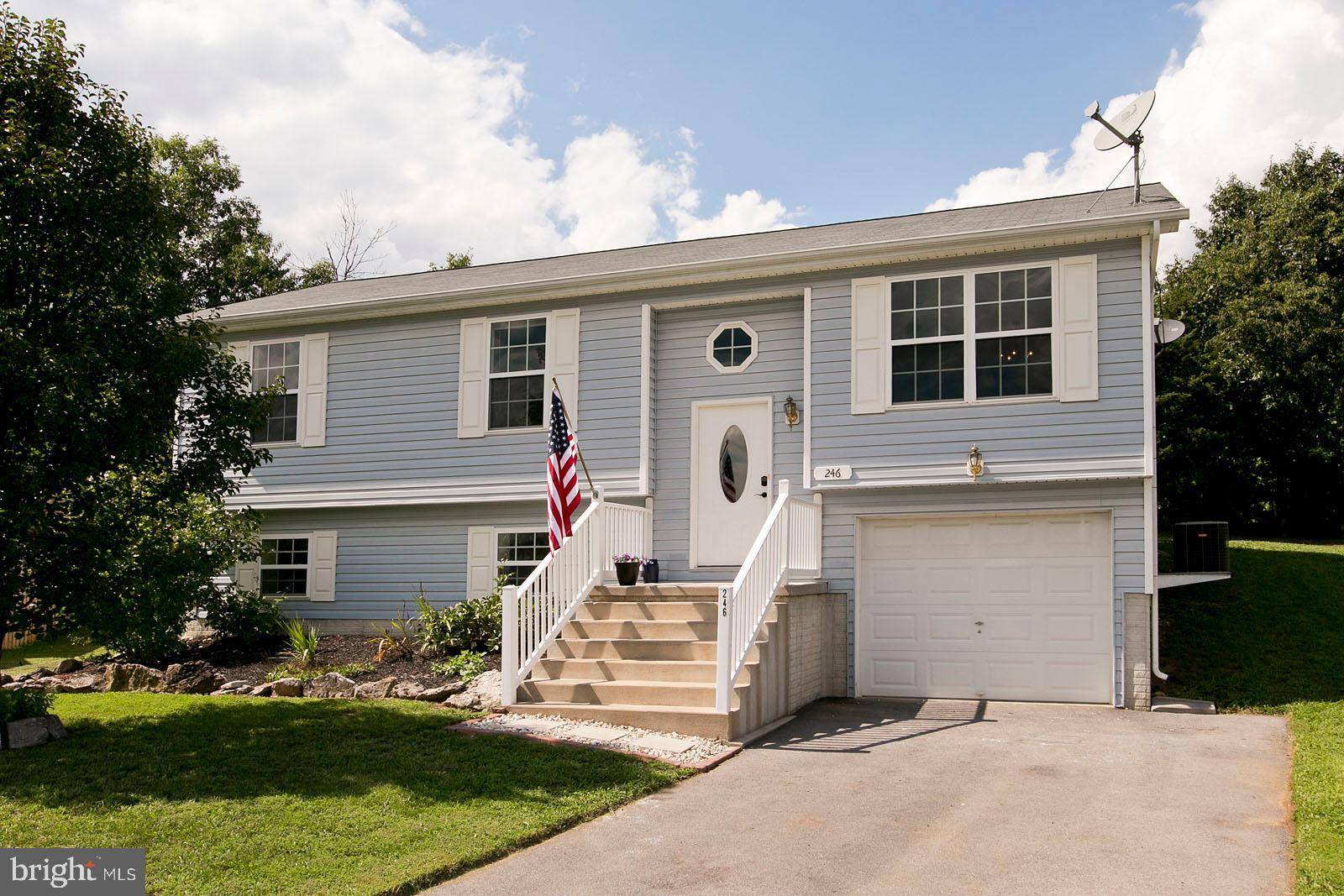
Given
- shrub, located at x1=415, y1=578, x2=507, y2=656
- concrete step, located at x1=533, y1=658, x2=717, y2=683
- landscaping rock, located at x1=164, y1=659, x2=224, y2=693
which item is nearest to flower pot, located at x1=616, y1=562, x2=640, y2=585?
concrete step, located at x1=533, y1=658, x2=717, y2=683

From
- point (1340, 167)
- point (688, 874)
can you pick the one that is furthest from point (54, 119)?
point (1340, 167)

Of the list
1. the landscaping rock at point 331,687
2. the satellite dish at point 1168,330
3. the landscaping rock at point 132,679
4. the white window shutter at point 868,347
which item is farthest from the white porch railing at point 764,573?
the landscaping rock at point 132,679

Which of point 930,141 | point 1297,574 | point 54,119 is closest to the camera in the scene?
point 54,119

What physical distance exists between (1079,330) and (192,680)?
938cm

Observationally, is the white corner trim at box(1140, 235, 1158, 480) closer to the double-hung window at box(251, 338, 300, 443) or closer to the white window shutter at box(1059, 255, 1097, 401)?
the white window shutter at box(1059, 255, 1097, 401)

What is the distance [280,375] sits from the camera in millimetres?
13500

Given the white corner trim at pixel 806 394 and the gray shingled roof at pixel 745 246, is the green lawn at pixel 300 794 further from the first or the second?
the gray shingled roof at pixel 745 246

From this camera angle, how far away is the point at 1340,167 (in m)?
21.5

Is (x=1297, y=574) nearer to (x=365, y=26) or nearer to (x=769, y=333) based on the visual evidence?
(x=769, y=333)

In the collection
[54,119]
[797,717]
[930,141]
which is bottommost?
[797,717]

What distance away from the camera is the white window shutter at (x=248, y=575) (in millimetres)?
13461

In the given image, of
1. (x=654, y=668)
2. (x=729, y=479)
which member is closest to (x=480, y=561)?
(x=729, y=479)

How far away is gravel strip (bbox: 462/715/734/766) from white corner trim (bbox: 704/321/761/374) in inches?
186

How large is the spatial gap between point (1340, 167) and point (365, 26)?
66.2 ft
